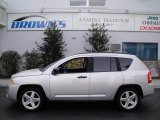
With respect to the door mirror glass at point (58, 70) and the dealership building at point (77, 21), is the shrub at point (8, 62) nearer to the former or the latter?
the dealership building at point (77, 21)

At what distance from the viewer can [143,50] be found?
17969 mm

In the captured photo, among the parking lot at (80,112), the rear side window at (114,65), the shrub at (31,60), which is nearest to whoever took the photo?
the parking lot at (80,112)

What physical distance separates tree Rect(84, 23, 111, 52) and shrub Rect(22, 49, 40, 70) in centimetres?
284

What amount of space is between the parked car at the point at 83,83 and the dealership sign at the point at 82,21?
8664 mm

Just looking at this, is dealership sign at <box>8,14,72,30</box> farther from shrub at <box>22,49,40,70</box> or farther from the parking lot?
the parking lot

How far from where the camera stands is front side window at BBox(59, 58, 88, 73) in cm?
892

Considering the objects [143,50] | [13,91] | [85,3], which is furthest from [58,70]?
[143,50]

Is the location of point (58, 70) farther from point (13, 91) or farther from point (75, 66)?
point (13, 91)

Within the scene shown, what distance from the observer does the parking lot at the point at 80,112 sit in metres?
8.09

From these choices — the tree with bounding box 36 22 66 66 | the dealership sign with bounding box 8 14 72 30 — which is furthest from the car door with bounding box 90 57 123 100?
the dealership sign with bounding box 8 14 72 30

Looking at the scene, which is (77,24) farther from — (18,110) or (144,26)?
(18,110)

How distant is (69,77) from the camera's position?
8.74 m

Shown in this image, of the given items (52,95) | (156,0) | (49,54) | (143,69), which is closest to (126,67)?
(143,69)

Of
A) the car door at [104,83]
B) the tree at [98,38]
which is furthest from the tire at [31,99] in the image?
the tree at [98,38]
